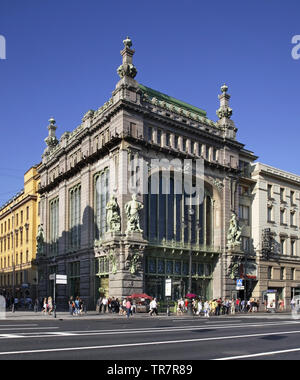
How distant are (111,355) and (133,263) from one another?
3088 centimetres

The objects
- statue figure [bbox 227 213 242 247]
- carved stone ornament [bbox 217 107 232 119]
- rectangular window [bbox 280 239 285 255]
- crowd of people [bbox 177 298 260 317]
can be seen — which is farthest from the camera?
rectangular window [bbox 280 239 285 255]

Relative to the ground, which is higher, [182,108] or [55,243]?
[182,108]

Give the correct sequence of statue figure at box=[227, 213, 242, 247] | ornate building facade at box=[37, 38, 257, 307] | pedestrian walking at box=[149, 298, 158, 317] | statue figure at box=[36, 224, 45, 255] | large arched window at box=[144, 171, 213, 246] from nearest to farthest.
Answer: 1. pedestrian walking at box=[149, 298, 158, 317]
2. ornate building facade at box=[37, 38, 257, 307]
3. large arched window at box=[144, 171, 213, 246]
4. statue figure at box=[227, 213, 242, 247]
5. statue figure at box=[36, 224, 45, 255]

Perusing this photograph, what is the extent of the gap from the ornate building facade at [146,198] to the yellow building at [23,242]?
13.9 meters

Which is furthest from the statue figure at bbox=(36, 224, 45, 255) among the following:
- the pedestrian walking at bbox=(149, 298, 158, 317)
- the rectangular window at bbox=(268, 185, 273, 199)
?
the rectangular window at bbox=(268, 185, 273, 199)

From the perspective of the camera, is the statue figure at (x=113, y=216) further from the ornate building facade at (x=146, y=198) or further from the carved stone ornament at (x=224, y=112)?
the carved stone ornament at (x=224, y=112)

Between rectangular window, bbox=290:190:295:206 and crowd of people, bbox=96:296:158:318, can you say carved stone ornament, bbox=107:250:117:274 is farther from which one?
rectangular window, bbox=290:190:295:206

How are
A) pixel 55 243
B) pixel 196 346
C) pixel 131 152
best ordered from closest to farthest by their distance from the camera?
pixel 196 346, pixel 131 152, pixel 55 243

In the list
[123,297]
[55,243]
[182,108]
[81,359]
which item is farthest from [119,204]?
[81,359]

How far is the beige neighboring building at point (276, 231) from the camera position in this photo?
6191 centimetres

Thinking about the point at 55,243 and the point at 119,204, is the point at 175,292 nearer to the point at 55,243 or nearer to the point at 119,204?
the point at 119,204

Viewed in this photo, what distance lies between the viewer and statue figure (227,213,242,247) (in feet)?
182

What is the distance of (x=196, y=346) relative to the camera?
54.3ft

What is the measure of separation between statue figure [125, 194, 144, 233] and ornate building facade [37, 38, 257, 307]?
0.10 m
